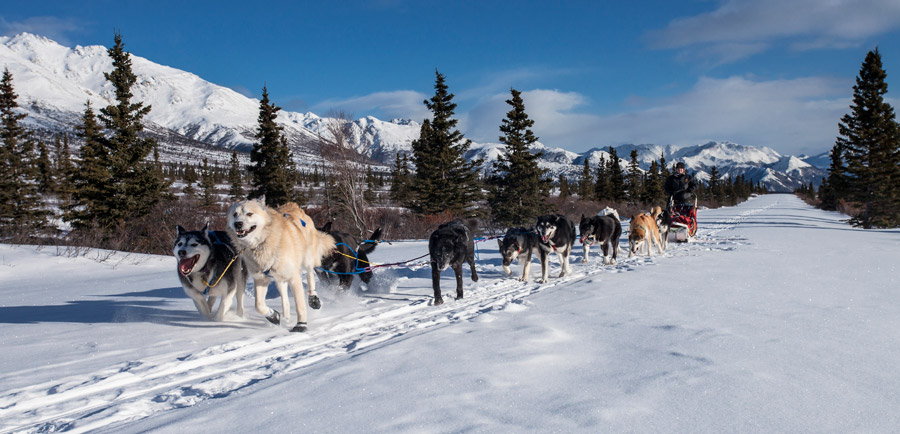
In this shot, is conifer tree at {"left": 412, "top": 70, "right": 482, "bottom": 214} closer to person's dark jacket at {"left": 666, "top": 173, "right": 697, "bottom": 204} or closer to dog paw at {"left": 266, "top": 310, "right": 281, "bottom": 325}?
person's dark jacket at {"left": 666, "top": 173, "right": 697, "bottom": 204}

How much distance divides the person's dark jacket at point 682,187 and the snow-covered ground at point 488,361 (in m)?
5.51

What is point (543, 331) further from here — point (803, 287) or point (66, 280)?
point (66, 280)

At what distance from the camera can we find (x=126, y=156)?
2028 cm

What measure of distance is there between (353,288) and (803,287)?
6072 millimetres

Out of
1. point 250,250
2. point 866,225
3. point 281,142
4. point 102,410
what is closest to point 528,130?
point 281,142

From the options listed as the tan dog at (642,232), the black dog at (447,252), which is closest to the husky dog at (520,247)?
the black dog at (447,252)

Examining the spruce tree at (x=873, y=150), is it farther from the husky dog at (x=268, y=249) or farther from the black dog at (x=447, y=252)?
the husky dog at (x=268, y=249)

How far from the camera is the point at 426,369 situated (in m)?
2.96

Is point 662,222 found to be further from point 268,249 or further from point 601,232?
point 268,249

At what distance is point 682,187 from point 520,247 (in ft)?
23.0

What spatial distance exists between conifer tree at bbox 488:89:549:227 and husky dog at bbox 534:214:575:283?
63.8 feet

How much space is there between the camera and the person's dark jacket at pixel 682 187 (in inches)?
460

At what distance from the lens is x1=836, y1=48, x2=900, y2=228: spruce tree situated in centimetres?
2366

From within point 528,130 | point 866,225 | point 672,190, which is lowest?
point 866,225
